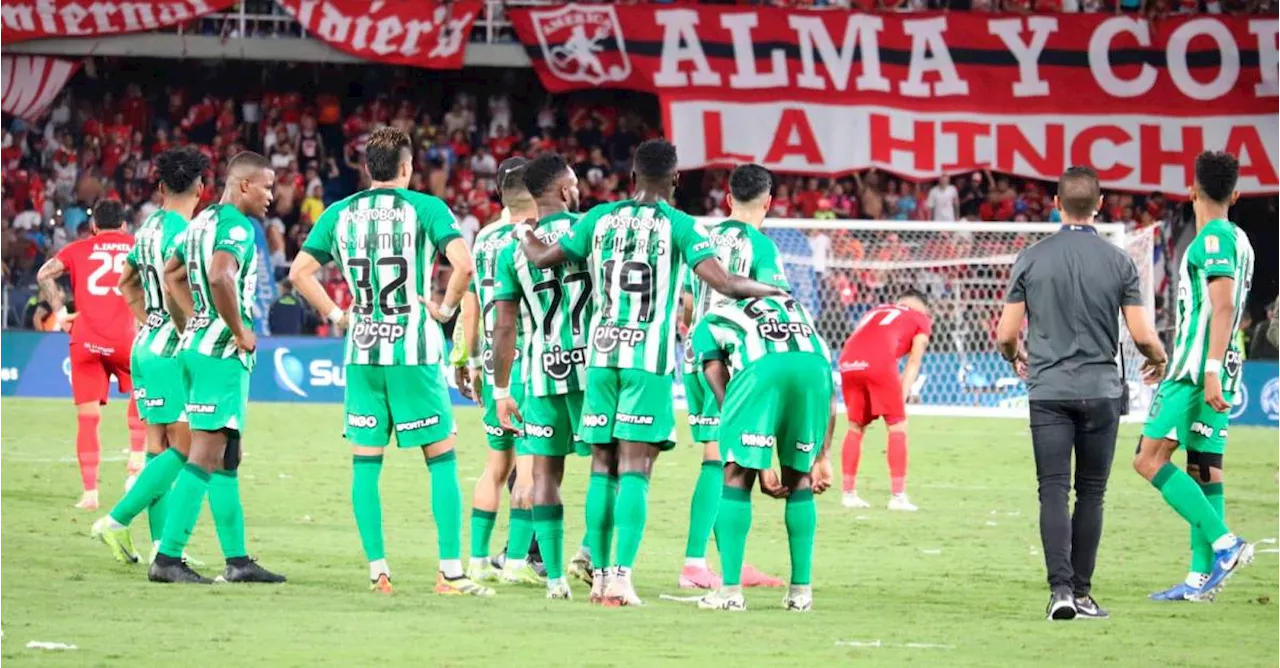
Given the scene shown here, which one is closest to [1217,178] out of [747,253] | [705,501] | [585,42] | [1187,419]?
[1187,419]

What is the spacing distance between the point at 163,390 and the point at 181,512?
2.76ft

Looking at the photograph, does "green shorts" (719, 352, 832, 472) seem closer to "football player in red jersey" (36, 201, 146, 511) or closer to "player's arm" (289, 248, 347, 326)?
"player's arm" (289, 248, 347, 326)

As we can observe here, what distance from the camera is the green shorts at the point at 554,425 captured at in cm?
1026

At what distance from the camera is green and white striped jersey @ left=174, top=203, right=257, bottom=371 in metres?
10.7

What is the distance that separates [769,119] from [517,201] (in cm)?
2225

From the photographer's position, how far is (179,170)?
37.4 ft

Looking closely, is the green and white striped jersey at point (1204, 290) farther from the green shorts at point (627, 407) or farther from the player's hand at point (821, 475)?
the green shorts at point (627, 407)

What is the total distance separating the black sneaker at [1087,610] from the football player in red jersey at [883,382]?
6.13 meters

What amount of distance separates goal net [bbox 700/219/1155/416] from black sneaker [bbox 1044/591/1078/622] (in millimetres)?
17382

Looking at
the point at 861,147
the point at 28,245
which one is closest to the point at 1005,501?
the point at 861,147

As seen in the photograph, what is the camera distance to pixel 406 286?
33.7 feet

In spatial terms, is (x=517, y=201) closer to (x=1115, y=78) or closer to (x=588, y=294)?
(x=588, y=294)

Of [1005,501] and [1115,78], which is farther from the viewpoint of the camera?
[1115,78]

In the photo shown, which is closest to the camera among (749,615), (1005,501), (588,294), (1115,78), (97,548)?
(749,615)
